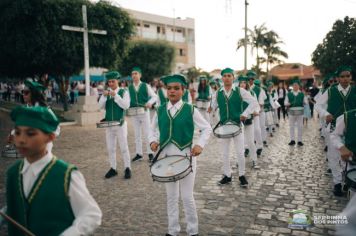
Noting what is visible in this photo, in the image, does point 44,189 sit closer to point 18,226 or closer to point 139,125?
point 18,226

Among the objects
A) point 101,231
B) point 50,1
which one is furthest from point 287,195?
point 50,1

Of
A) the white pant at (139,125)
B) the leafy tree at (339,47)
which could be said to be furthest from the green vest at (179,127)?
the leafy tree at (339,47)

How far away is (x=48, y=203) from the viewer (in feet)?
7.41

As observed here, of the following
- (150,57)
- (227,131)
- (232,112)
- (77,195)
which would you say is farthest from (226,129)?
(150,57)

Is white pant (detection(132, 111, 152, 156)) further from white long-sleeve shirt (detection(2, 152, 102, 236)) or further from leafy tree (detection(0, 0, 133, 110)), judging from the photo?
leafy tree (detection(0, 0, 133, 110))

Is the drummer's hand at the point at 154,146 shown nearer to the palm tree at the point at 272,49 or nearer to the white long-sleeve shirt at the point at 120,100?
the white long-sleeve shirt at the point at 120,100

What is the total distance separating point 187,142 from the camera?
14.8 feet

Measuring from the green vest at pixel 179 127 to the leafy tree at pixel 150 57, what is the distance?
3898cm

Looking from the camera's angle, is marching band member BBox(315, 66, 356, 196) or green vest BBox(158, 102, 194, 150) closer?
green vest BBox(158, 102, 194, 150)

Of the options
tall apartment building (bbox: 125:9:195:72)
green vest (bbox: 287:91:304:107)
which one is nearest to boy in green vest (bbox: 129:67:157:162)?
green vest (bbox: 287:91:304:107)

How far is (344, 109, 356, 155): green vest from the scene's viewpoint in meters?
4.30

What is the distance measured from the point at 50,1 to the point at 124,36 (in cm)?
487

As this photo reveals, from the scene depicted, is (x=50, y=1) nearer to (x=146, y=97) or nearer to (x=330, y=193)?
(x=146, y=97)

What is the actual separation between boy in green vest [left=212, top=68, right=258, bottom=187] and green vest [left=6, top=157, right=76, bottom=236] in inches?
186
